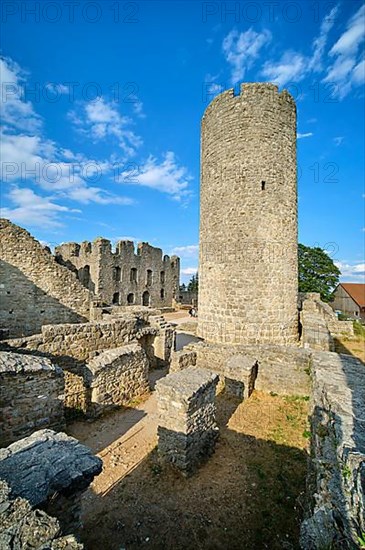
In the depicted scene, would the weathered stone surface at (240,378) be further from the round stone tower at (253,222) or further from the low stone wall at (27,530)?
the low stone wall at (27,530)

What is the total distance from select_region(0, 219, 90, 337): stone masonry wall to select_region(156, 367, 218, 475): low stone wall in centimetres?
825

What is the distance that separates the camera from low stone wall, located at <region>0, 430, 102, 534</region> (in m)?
2.49

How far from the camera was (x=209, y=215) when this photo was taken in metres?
10.8

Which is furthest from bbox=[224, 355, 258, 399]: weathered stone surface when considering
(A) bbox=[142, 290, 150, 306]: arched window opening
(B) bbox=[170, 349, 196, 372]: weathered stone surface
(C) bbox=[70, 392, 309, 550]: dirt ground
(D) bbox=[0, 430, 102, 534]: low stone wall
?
(A) bbox=[142, 290, 150, 306]: arched window opening

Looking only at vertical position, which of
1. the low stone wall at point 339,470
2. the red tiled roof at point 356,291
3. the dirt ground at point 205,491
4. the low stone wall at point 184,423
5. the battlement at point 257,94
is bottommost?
the dirt ground at point 205,491

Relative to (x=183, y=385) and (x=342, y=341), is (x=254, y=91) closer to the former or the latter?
(x=183, y=385)

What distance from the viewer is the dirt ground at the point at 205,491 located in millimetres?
3451

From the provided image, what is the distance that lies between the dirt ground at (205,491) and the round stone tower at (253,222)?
4.13 meters

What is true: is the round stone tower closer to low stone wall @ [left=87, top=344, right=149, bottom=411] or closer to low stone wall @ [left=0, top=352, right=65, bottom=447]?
low stone wall @ [left=87, top=344, right=149, bottom=411]

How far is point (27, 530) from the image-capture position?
5.88 feet

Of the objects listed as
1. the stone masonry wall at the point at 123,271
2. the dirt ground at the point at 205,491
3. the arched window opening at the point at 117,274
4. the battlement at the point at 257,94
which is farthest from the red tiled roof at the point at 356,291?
the dirt ground at the point at 205,491

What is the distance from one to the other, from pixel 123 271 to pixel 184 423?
22.1 meters

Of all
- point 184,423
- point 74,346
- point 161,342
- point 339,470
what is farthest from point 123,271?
A: point 339,470

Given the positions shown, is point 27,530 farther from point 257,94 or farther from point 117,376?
point 257,94
